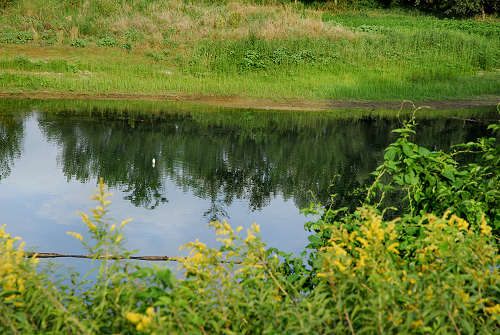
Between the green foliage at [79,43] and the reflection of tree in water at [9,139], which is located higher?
the green foliage at [79,43]

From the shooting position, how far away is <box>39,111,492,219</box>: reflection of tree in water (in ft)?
33.9

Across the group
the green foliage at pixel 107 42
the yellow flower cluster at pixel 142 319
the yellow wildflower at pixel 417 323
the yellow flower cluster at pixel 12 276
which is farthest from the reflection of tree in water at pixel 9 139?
the yellow wildflower at pixel 417 323

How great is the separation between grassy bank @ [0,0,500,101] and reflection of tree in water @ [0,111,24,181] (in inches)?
169

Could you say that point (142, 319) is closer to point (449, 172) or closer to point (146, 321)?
point (146, 321)

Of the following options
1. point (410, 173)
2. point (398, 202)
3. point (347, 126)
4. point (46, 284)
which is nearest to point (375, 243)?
point (46, 284)

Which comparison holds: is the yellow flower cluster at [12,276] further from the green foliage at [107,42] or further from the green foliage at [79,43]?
the green foliage at [107,42]

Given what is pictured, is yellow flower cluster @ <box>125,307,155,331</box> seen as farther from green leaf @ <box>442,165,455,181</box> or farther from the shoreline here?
the shoreline

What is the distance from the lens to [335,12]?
48812 millimetres

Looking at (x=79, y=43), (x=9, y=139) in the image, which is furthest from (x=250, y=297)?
(x=79, y=43)

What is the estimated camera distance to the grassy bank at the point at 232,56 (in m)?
21.3

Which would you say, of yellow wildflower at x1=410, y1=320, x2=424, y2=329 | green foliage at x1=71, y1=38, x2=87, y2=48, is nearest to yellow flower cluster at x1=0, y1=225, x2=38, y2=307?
yellow wildflower at x1=410, y1=320, x2=424, y2=329

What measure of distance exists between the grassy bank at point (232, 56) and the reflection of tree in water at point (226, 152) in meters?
3.66

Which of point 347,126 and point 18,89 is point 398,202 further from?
point 18,89

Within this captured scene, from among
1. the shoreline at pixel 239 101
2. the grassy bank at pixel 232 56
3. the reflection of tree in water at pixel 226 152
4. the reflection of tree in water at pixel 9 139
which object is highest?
the grassy bank at pixel 232 56
